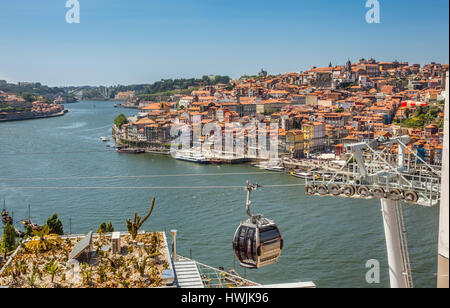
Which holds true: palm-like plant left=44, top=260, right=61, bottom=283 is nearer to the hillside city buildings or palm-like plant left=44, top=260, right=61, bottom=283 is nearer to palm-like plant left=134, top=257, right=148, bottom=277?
palm-like plant left=134, top=257, right=148, bottom=277

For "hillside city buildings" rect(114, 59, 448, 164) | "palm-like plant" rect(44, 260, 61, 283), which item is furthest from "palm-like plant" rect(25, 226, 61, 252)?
"hillside city buildings" rect(114, 59, 448, 164)

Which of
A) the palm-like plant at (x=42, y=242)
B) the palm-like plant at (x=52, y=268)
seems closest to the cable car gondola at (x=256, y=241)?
the palm-like plant at (x=52, y=268)

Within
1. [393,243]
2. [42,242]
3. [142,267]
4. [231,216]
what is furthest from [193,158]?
[393,243]

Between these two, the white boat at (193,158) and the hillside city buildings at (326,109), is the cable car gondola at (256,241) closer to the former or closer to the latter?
the hillside city buildings at (326,109)

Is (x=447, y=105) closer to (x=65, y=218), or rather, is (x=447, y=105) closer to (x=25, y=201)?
(x=65, y=218)

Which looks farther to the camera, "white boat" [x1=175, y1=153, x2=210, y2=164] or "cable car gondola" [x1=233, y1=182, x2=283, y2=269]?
"white boat" [x1=175, y1=153, x2=210, y2=164]
